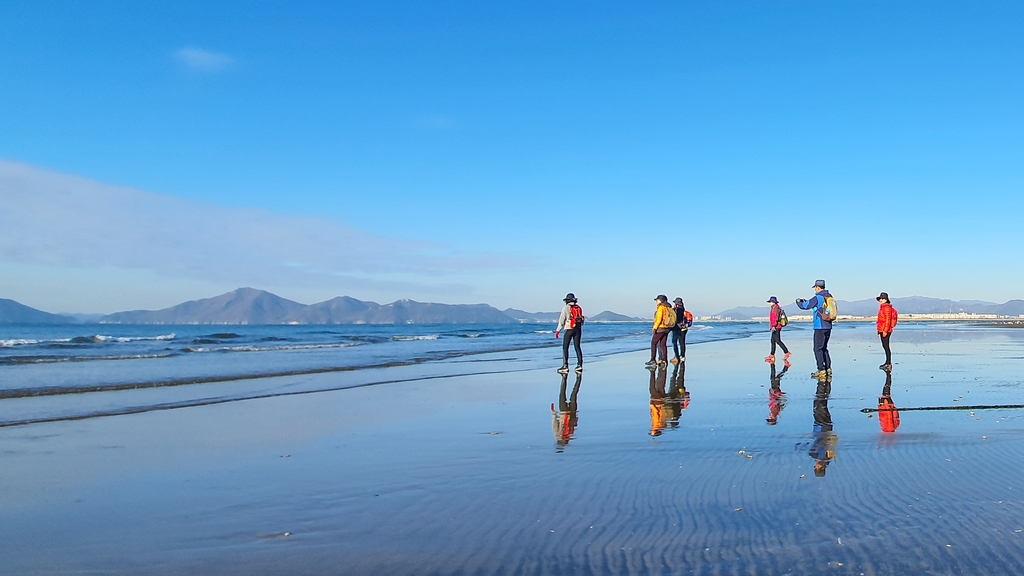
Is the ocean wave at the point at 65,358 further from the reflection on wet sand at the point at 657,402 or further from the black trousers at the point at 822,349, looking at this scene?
the black trousers at the point at 822,349

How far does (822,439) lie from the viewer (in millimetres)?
7535

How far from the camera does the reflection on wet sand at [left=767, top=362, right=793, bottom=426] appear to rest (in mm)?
9284

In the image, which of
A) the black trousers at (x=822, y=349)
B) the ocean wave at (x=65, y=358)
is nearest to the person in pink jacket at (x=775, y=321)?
the black trousers at (x=822, y=349)

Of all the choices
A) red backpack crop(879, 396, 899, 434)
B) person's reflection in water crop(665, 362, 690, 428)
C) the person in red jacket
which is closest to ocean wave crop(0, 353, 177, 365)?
person's reflection in water crop(665, 362, 690, 428)

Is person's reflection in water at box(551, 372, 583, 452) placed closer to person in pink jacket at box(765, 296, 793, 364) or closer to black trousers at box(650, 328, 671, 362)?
black trousers at box(650, 328, 671, 362)

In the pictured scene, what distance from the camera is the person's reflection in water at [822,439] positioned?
6327mm

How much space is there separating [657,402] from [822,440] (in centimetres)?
406

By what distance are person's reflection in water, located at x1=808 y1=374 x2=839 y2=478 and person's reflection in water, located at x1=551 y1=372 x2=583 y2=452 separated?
8.60ft

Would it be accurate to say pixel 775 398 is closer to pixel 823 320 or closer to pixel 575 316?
pixel 823 320

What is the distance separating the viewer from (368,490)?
5.83 meters

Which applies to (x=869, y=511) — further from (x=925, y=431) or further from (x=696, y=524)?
(x=925, y=431)

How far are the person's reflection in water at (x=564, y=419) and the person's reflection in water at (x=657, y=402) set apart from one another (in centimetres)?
108

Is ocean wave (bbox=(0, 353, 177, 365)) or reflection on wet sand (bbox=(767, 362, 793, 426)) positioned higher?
ocean wave (bbox=(0, 353, 177, 365))

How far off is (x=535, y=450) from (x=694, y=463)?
70.0 inches
